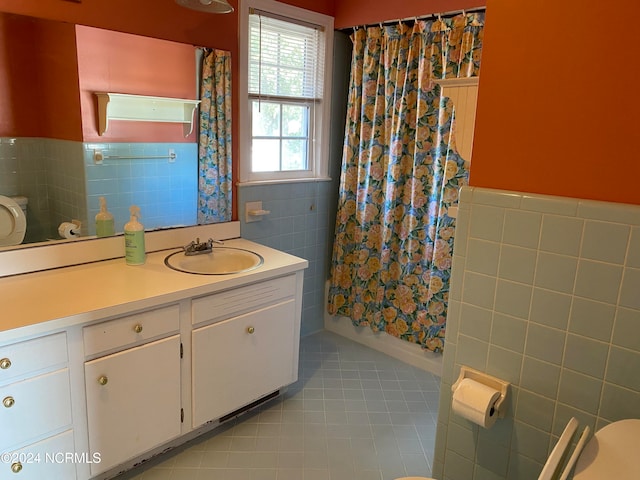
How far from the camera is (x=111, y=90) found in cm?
218

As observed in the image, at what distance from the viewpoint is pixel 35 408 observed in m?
1.65

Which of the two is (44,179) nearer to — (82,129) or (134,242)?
(82,129)

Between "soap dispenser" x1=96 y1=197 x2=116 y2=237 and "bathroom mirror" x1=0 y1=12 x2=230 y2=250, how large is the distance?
23 mm

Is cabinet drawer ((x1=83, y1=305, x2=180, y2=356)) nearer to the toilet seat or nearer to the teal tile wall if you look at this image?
the teal tile wall

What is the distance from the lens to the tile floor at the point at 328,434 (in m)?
2.13

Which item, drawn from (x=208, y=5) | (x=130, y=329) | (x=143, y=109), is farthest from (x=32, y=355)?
(x=208, y=5)

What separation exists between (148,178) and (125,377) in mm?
996

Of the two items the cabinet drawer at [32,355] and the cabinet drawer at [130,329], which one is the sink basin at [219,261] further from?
the cabinet drawer at [32,355]

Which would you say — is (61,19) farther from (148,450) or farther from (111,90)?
(148,450)

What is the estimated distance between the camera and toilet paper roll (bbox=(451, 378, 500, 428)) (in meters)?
1.52

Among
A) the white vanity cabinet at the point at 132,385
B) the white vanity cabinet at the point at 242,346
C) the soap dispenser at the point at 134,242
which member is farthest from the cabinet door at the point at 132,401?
the soap dispenser at the point at 134,242

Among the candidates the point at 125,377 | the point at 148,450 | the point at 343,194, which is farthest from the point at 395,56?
the point at 148,450

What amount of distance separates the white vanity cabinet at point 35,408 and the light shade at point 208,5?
1.46 meters

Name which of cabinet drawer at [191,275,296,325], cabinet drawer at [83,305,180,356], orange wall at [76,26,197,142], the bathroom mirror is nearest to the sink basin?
cabinet drawer at [191,275,296,325]
